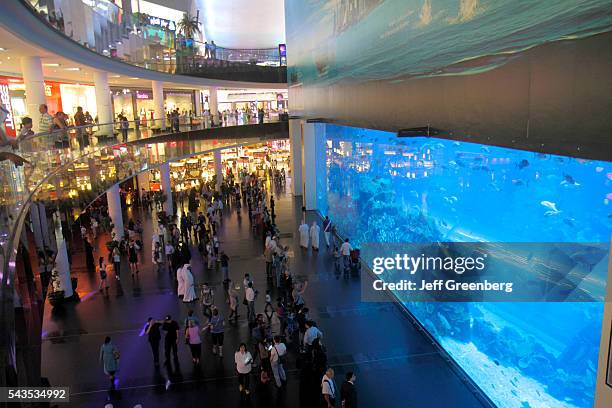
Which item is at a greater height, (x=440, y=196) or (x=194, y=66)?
(x=194, y=66)

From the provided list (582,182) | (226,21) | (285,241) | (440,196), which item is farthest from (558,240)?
(226,21)

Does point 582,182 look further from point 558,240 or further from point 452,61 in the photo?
point 452,61

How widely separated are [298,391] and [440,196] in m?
4.65

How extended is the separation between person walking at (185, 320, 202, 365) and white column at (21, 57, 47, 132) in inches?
303

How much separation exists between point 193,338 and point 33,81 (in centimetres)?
824

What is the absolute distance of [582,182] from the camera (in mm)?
5484

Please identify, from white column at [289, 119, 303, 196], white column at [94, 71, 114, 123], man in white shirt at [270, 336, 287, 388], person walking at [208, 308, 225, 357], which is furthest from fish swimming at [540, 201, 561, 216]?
white column at [289, 119, 303, 196]

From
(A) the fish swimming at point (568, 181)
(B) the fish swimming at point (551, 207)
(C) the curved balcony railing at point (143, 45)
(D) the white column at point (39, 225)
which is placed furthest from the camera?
(C) the curved balcony railing at point (143, 45)

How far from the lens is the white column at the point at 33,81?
38.8ft

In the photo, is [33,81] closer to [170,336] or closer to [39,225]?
[39,225]

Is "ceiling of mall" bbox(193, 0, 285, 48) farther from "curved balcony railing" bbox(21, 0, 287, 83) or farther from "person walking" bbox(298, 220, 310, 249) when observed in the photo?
"person walking" bbox(298, 220, 310, 249)

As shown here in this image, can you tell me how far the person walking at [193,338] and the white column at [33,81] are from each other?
7.68 metres

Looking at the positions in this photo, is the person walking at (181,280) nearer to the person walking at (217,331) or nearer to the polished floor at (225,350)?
the polished floor at (225,350)

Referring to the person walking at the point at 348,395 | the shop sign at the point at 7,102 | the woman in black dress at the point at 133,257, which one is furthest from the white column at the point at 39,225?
the shop sign at the point at 7,102
